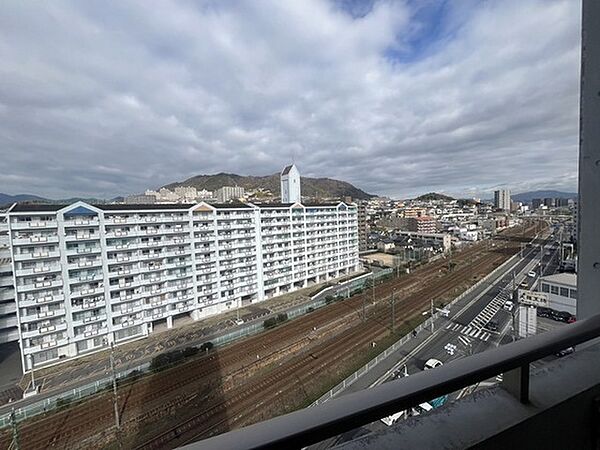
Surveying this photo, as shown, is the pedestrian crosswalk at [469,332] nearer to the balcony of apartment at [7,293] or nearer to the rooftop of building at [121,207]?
the rooftop of building at [121,207]

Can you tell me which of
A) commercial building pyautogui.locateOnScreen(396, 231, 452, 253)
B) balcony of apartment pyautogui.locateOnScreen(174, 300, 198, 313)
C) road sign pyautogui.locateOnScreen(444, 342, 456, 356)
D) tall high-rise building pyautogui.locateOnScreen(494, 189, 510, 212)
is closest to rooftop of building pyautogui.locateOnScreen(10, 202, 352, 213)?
balcony of apartment pyautogui.locateOnScreen(174, 300, 198, 313)

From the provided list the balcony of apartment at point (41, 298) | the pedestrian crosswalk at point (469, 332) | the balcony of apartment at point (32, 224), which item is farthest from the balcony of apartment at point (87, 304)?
the pedestrian crosswalk at point (469, 332)

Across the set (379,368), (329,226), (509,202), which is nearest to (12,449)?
(379,368)

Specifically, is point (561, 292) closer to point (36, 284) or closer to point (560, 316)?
point (560, 316)

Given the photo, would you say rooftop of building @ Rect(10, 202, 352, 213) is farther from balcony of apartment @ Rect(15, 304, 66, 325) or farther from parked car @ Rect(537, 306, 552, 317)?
parked car @ Rect(537, 306, 552, 317)

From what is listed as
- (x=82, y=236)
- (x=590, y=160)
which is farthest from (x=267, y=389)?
(x=82, y=236)

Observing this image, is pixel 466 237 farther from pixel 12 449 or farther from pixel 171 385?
pixel 12 449
